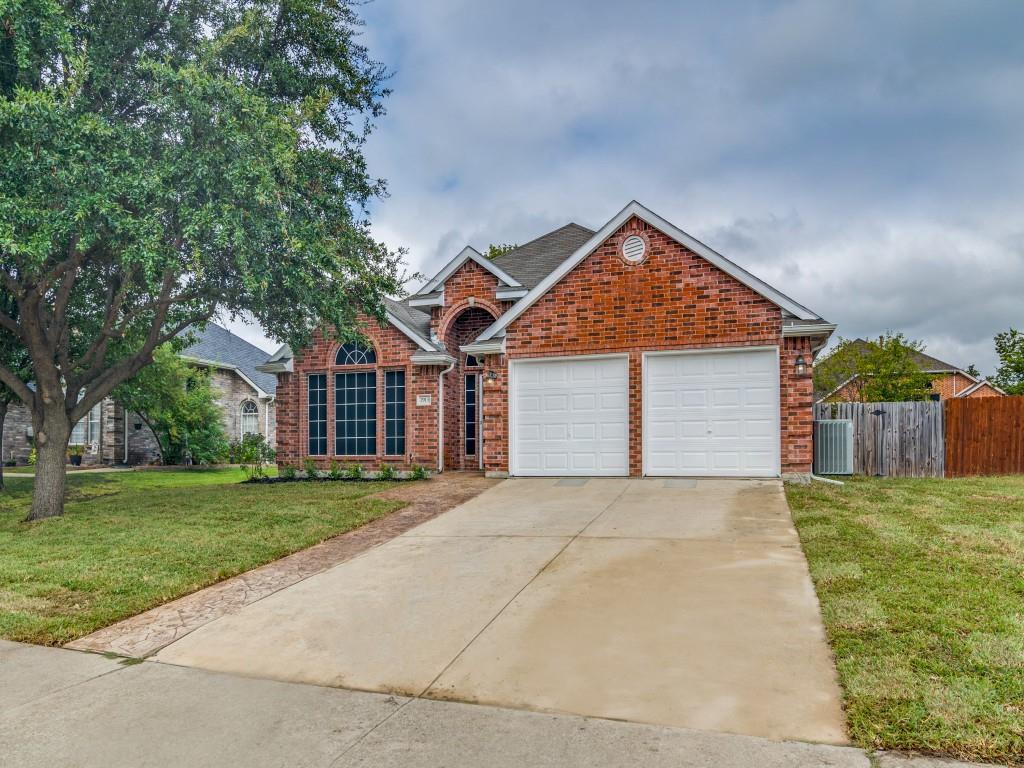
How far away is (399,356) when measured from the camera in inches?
628

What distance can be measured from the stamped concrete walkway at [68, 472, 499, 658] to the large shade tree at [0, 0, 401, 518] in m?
3.77

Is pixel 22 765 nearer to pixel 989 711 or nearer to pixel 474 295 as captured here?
pixel 989 711

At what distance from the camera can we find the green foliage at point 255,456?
16958mm

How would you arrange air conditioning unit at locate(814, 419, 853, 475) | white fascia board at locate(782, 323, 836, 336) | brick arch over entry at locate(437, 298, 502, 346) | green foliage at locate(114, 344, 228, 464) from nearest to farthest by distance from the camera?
white fascia board at locate(782, 323, 836, 336) < air conditioning unit at locate(814, 419, 853, 475) < brick arch over entry at locate(437, 298, 502, 346) < green foliage at locate(114, 344, 228, 464)

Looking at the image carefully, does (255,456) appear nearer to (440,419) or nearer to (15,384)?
(440,419)

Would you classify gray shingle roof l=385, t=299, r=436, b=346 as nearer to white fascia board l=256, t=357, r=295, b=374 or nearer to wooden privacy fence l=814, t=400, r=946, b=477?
→ white fascia board l=256, t=357, r=295, b=374

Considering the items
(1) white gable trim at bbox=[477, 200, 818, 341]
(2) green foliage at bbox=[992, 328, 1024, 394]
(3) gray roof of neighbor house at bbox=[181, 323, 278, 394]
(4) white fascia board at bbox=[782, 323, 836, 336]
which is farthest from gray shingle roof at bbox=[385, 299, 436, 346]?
(2) green foliage at bbox=[992, 328, 1024, 394]

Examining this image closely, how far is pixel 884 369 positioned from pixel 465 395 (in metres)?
16.4

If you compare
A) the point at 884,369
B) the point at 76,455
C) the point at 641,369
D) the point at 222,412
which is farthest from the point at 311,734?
the point at 76,455

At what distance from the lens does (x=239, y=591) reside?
6.14m

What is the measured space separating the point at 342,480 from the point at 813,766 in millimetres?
13299

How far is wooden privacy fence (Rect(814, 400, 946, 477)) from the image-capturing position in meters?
14.6

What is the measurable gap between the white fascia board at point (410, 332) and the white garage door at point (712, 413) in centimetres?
551

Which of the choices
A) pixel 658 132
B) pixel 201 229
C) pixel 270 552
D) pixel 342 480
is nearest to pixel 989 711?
pixel 270 552
